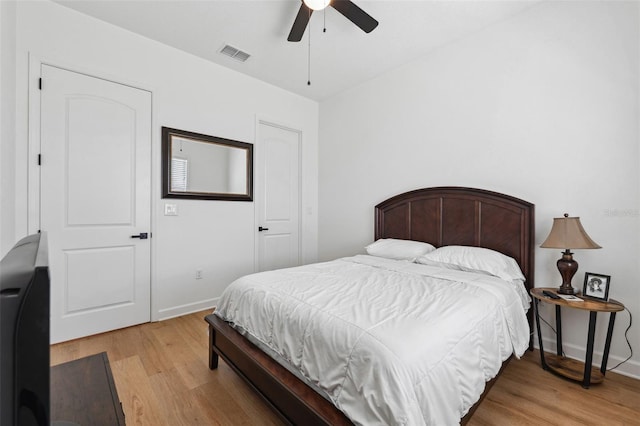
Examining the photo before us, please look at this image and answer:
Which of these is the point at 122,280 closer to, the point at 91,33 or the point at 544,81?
the point at 91,33

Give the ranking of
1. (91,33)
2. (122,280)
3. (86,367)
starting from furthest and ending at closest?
(122,280) → (91,33) → (86,367)

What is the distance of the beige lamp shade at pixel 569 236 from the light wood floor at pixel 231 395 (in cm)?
90

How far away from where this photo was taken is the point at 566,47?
2.23 m

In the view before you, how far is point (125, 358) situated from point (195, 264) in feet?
3.62

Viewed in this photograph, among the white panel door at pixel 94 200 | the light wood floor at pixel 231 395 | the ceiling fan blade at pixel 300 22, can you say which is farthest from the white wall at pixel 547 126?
the white panel door at pixel 94 200

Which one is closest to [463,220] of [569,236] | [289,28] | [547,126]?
[569,236]

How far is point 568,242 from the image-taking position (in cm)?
194

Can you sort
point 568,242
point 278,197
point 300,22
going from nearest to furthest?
point 568,242, point 300,22, point 278,197

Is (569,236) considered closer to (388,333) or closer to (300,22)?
(388,333)

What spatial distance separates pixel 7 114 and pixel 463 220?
3.45 metres

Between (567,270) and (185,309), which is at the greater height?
(567,270)

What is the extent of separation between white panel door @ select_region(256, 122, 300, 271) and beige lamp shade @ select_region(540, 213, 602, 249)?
2.86m

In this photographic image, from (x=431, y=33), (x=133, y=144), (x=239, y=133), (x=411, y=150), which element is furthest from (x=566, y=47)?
(x=133, y=144)

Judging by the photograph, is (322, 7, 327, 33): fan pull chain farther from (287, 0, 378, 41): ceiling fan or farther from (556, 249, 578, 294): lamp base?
(556, 249, 578, 294): lamp base
